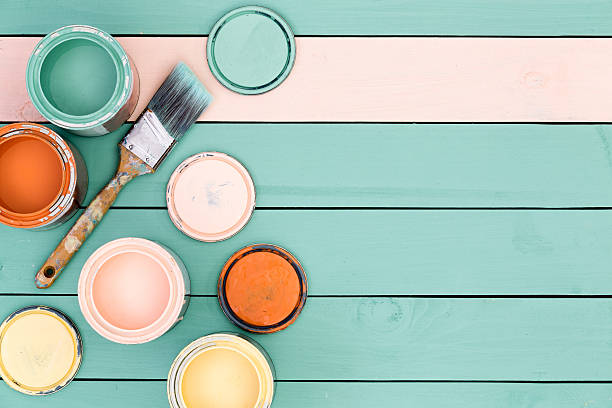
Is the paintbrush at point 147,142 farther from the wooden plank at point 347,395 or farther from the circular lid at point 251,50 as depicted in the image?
the wooden plank at point 347,395

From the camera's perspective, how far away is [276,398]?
863 mm

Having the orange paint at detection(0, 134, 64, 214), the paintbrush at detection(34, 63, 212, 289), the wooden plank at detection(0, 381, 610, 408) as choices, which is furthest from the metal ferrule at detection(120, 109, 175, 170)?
the wooden plank at detection(0, 381, 610, 408)

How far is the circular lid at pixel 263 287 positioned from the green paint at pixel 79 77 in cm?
34

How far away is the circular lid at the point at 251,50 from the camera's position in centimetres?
87

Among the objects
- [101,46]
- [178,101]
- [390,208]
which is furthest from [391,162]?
[101,46]

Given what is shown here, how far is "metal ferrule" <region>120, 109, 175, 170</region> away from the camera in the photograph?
2.75 ft

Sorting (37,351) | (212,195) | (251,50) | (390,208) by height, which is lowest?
(37,351)

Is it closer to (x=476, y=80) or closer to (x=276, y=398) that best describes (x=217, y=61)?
(x=476, y=80)

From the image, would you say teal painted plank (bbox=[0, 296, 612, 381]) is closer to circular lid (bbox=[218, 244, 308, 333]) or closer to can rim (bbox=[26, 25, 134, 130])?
circular lid (bbox=[218, 244, 308, 333])

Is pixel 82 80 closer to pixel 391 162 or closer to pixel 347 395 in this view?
pixel 391 162

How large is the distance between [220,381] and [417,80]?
593 mm

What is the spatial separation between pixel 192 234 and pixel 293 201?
179 mm

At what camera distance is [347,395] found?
866 millimetres

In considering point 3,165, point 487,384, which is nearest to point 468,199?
point 487,384
